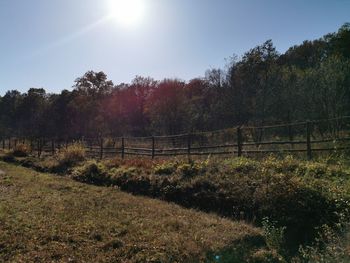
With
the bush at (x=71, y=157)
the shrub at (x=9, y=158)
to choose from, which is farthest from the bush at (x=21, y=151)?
the bush at (x=71, y=157)

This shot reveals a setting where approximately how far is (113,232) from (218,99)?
3428 cm

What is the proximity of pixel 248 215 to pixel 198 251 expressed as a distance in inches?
109

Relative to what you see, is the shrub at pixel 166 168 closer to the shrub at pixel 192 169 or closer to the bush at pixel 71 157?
the shrub at pixel 192 169

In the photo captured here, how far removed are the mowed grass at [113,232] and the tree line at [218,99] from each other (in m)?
19.8

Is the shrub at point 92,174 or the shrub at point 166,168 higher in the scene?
the shrub at point 166,168

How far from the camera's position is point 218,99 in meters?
40.9

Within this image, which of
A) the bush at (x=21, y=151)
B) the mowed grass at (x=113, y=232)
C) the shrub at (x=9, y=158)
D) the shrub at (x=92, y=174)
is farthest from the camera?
the bush at (x=21, y=151)

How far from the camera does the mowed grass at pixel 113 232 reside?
20.8ft

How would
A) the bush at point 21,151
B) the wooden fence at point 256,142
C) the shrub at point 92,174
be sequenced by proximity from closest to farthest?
the wooden fence at point 256,142 → the shrub at point 92,174 → the bush at point 21,151

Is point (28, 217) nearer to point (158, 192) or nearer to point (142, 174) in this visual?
point (158, 192)

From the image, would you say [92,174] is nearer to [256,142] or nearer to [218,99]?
[256,142]

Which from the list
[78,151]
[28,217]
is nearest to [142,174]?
[28,217]

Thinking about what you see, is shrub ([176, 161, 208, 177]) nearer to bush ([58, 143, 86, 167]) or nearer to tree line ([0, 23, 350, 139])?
bush ([58, 143, 86, 167])

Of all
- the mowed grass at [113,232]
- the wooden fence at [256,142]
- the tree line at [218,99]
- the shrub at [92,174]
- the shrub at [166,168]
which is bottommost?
the mowed grass at [113,232]
